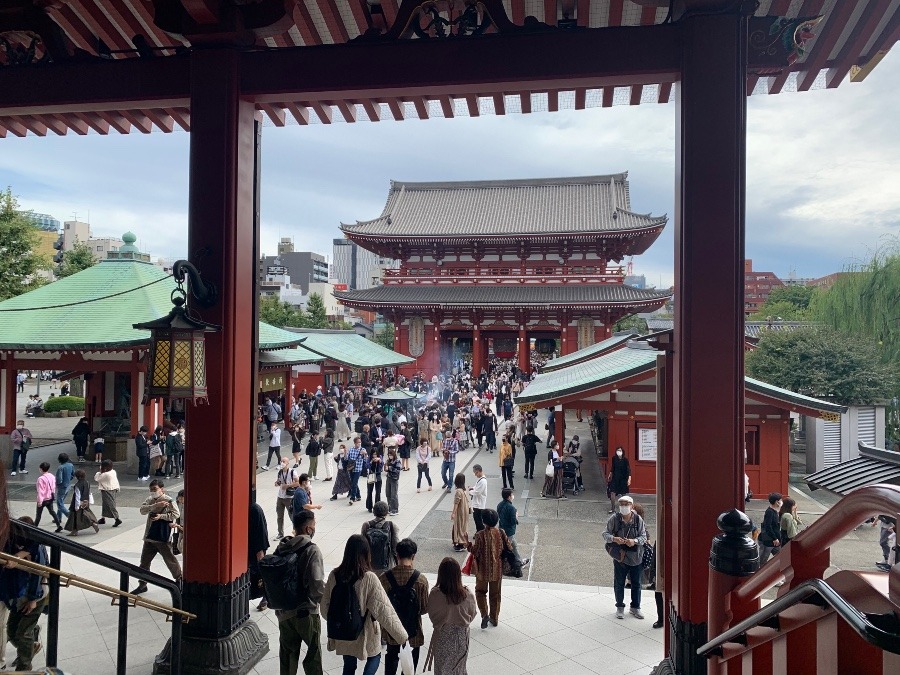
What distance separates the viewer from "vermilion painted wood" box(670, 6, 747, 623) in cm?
380

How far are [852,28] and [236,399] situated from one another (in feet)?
17.7

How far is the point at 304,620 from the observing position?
4.19 meters

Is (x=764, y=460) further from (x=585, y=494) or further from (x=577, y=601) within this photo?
(x=577, y=601)

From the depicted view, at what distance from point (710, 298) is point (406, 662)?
3471 millimetres

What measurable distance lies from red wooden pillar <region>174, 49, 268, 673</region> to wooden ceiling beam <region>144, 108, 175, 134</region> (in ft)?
A: 3.84

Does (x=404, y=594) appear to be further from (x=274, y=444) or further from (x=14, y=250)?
(x=14, y=250)

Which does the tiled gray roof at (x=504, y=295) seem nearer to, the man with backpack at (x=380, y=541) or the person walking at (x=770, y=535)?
the person walking at (x=770, y=535)

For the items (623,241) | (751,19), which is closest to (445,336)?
(623,241)

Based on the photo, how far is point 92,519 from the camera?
9.40m

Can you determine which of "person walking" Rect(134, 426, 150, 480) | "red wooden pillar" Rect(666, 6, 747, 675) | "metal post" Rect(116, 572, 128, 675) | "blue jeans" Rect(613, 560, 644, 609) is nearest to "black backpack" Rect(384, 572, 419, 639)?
"metal post" Rect(116, 572, 128, 675)

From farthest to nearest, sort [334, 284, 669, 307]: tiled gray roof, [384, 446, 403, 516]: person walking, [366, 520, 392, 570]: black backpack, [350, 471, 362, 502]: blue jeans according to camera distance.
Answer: [334, 284, 669, 307]: tiled gray roof < [350, 471, 362, 502]: blue jeans < [384, 446, 403, 516]: person walking < [366, 520, 392, 570]: black backpack

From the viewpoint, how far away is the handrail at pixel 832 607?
5.02 feet

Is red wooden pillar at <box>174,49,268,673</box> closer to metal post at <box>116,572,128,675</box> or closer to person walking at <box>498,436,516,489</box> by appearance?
metal post at <box>116,572,128,675</box>

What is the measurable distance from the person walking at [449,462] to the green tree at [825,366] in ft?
36.7
